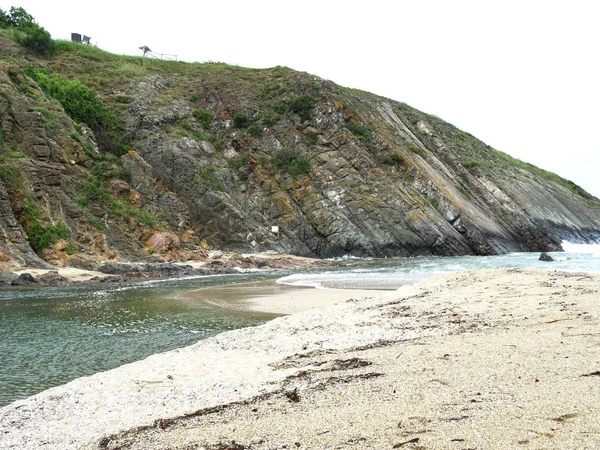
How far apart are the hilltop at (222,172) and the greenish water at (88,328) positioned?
10.1m

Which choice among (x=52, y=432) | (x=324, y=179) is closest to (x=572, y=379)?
(x=52, y=432)

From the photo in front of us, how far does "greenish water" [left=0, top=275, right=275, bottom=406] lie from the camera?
28.7 ft

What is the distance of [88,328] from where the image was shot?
12555mm

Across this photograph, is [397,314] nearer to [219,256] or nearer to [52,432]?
[52,432]

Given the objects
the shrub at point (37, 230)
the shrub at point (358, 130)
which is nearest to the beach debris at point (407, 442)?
the shrub at point (37, 230)

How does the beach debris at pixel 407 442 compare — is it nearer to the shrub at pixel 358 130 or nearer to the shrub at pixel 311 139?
the shrub at pixel 311 139

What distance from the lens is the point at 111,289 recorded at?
2161 cm

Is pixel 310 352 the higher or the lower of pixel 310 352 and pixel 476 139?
the lower

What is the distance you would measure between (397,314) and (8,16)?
62569mm

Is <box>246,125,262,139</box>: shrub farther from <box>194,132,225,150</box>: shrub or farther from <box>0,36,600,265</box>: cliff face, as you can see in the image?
<box>194,132,225,150</box>: shrub

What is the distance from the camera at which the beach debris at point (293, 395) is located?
5324 mm

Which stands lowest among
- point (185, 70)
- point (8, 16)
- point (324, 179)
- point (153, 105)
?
point (324, 179)

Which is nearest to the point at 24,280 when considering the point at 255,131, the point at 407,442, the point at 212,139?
the point at 407,442

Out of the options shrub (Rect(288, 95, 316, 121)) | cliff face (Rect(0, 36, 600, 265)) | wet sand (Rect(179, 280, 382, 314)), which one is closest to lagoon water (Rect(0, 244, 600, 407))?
wet sand (Rect(179, 280, 382, 314))
